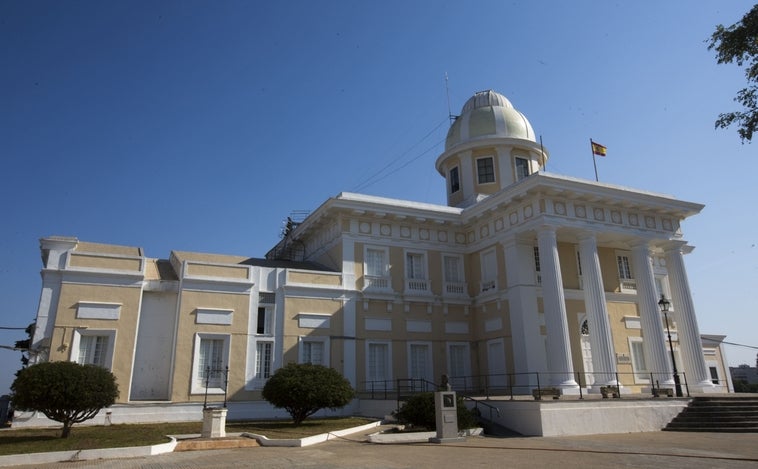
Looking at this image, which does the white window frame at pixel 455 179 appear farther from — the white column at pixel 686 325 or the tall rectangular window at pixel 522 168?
the white column at pixel 686 325

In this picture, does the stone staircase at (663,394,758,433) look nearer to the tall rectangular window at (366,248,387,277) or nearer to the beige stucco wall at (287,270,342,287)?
the tall rectangular window at (366,248,387,277)

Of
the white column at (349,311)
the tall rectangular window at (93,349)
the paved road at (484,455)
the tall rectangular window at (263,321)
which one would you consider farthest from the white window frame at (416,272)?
the tall rectangular window at (93,349)

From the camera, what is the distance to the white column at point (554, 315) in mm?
20881

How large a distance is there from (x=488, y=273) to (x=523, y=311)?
3.34 m

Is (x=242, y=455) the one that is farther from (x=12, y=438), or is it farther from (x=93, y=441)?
(x=12, y=438)

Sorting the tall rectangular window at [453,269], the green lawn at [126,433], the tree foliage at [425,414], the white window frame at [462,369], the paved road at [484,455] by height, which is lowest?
the paved road at [484,455]

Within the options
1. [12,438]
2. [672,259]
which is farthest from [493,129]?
[12,438]

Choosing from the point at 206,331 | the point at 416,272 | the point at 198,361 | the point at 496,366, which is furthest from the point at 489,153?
the point at 198,361

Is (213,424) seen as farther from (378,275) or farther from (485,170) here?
(485,170)

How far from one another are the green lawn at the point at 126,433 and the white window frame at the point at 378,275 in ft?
22.1

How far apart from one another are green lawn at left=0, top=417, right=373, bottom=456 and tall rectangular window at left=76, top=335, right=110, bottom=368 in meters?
2.52

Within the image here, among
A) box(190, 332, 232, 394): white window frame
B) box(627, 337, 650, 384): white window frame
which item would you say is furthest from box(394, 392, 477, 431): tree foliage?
box(627, 337, 650, 384): white window frame

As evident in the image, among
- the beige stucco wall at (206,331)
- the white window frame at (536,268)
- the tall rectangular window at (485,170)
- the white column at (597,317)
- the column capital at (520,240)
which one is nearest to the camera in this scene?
the beige stucco wall at (206,331)

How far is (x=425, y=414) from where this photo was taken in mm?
16000
